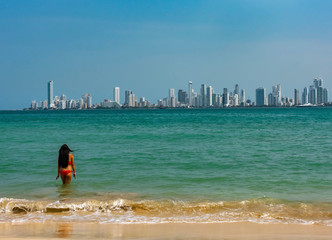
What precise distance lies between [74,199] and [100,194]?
36.6 inches

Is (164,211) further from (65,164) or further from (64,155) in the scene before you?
(65,164)

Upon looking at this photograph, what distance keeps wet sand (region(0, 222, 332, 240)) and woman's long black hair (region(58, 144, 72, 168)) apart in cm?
342

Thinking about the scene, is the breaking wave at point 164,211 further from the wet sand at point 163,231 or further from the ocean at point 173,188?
the wet sand at point 163,231

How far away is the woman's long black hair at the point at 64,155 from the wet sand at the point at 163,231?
11.2 ft

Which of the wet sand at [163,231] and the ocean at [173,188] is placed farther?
the ocean at [173,188]

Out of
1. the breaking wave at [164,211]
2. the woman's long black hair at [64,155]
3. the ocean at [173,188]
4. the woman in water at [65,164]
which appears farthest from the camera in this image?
the woman in water at [65,164]

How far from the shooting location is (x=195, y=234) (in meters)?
6.99

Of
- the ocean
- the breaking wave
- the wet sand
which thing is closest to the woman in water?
the ocean

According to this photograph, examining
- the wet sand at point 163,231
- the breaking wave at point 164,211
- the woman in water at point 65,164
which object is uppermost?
the woman in water at point 65,164

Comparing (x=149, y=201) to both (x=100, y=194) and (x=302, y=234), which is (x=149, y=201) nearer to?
(x=100, y=194)

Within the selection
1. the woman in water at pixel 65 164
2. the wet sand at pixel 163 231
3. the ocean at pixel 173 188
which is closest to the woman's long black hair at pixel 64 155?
the woman in water at pixel 65 164

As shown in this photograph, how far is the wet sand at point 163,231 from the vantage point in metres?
6.81

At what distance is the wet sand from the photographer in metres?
6.81

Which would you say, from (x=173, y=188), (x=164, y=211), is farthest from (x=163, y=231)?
(x=173, y=188)
